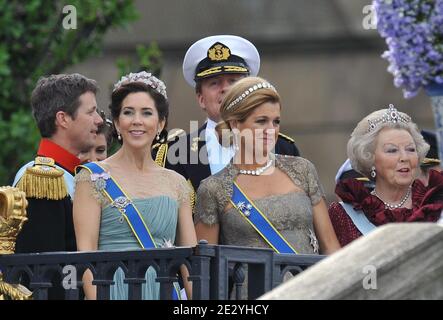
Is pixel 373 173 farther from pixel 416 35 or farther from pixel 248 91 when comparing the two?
pixel 416 35

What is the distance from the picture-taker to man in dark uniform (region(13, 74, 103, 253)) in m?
7.44

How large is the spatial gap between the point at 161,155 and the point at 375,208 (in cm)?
115

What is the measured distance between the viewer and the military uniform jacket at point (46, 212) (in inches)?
292

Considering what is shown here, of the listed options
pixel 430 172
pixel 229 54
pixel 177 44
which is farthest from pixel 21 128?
pixel 177 44

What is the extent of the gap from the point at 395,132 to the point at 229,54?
103 centimetres

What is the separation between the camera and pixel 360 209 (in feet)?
27.0

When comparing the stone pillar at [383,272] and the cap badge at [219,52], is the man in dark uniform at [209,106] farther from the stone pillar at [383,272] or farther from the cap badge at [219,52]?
the stone pillar at [383,272]


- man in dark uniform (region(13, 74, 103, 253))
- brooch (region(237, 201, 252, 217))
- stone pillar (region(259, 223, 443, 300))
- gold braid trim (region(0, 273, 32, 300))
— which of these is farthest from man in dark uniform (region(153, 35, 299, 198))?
stone pillar (region(259, 223, 443, 300))

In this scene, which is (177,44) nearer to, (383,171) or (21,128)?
(21,128)

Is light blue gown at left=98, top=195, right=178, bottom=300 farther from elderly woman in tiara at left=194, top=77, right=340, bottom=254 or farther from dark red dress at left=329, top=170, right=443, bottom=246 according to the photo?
dark red dress at left=329, top=170, right=443, bottom=246

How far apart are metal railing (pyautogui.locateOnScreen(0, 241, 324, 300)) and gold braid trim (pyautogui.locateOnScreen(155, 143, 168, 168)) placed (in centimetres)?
133

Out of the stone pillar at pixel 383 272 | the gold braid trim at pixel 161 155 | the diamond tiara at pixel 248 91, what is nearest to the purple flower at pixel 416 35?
the stone pillar at pixel 383 272

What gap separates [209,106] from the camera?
851cm

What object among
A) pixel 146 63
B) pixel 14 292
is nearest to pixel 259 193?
pixel 14 292
